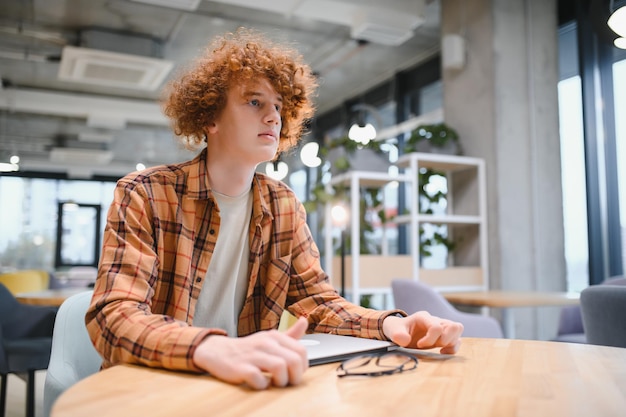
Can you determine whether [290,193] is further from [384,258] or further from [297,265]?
[384,258]

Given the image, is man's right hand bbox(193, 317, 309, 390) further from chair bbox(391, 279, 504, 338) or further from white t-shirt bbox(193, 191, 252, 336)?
chair bbox(391, 279, 504, 338)

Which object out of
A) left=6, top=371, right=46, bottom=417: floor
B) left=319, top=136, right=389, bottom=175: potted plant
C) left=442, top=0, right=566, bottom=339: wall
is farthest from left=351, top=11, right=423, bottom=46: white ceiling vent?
left=6, top=371, right=46, bottom=417: floor

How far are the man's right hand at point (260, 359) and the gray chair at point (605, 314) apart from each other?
4.44 ft

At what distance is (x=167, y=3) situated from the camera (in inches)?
183

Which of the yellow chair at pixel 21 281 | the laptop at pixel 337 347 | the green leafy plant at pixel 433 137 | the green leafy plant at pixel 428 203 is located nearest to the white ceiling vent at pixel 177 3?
the green leafy plant at pixel 433 137

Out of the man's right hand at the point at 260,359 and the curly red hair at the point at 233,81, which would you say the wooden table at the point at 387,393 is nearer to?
the man's right hand at the point at 260,359

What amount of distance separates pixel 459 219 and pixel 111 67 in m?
4.30

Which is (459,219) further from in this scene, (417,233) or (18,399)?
(18,399)

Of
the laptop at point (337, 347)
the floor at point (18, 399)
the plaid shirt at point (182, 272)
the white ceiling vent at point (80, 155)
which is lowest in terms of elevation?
the floor at point (18, 399)

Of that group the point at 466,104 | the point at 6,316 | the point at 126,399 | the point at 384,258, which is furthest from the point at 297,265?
the point at 466,104

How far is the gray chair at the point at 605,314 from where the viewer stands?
1732 millimetres

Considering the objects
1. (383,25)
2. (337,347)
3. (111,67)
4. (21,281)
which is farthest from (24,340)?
(111,67)

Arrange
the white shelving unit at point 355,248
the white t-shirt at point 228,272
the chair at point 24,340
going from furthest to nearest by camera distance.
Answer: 1. the white shelving unit at point 355,248
2. the chair at point 24,340
3. the white t-shirt at point 228,272

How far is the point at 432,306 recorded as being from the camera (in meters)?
2.57
